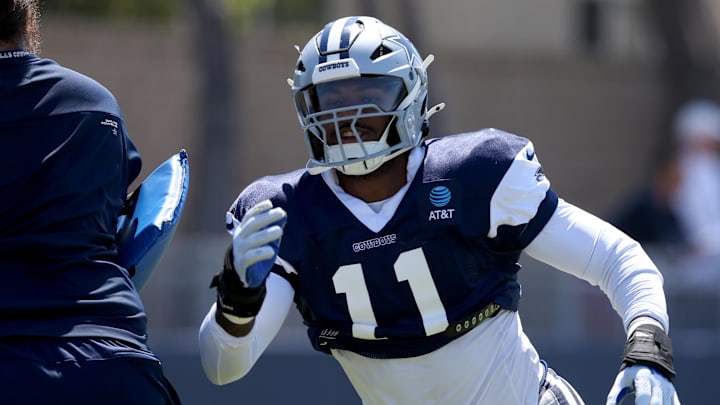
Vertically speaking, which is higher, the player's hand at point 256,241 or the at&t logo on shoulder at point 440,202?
the player's hand at point 256,241

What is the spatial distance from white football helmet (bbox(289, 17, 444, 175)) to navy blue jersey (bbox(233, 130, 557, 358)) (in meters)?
0.13

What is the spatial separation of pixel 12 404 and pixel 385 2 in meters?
13.2

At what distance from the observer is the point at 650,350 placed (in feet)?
10.8

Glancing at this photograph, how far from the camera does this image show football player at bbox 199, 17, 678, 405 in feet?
11.5

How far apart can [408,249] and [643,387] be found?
2.37 ft

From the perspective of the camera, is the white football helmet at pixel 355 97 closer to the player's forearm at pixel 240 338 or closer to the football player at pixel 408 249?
the football player at pixel 408 249

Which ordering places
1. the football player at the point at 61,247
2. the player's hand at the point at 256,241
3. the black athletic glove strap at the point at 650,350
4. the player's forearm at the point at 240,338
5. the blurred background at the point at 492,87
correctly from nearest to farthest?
the football player at the point at 61,247
the player's hand at the point at 256,241
the black athletic glove strap at the point at 650,350
the player's forearm at the point at 240,338
the blurred background at the point at 492,87

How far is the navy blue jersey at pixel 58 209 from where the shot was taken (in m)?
2.90

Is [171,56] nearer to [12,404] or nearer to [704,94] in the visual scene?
[704,94]

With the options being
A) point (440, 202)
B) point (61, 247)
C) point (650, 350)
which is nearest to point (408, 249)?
point (440, 202)

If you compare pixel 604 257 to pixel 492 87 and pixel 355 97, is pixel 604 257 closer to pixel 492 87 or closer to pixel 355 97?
pixel 355 97

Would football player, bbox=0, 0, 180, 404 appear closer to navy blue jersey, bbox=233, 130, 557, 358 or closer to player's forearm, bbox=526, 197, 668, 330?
navy blue jersey, bbox=233, 130, 557, 358

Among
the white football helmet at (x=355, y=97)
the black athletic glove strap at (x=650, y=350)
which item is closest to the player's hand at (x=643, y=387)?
the black athletic glove strap at (x=650, y=350)

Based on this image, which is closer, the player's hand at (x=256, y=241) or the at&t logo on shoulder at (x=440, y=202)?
the player's hand at (x=256, y=241)
